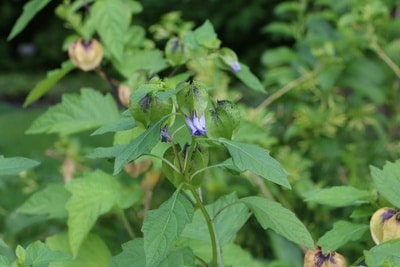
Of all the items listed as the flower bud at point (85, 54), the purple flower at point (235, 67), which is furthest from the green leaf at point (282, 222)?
the flower bud at point (85, 54)

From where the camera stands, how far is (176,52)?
1517mm

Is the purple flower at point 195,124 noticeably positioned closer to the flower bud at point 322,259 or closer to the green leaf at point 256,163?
the green leaf at point 256,163

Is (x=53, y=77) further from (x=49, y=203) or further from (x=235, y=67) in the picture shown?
(x=235, y=67)

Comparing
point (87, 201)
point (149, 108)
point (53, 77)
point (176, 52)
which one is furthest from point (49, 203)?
point (149, 108)

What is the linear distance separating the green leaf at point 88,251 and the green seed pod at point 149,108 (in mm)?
535

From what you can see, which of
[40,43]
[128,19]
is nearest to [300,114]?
[128,19]

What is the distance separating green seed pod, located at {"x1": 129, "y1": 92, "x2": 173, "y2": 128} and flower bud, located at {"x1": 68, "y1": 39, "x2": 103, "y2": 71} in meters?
0.69

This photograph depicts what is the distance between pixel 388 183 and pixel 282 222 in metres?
0.16

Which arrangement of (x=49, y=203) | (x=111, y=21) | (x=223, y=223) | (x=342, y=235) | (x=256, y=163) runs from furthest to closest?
1. (x=111, y=21)
2. (x=49, y=203)
3. (x=223, y=223)
4. (x=342, y=235)
5. (x=256, y=163)

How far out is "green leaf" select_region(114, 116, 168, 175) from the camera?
913mm

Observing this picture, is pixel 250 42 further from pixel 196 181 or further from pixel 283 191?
pixel 196 181

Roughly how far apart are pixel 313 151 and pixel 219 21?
6884 millimetres

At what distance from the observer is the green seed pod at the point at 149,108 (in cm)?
96

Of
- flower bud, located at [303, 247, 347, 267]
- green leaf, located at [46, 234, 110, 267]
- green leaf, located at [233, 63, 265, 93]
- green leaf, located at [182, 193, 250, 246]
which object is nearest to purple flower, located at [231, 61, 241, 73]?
green leaf, located at [233, 63, 265, 93]
